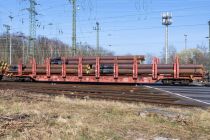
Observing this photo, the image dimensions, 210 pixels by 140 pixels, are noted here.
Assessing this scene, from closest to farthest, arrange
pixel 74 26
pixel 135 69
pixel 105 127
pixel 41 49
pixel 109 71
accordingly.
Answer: pixel 105 127 < pixel 135 69 < pixel 109 71 < pixel 74 26 < pixel 41 49

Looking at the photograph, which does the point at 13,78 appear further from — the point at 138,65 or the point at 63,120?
the point at 63,120

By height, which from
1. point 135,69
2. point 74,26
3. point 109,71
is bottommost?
point 109,71

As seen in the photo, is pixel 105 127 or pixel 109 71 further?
pixel 109 71

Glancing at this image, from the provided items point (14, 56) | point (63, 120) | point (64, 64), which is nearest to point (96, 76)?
point (64, 64)

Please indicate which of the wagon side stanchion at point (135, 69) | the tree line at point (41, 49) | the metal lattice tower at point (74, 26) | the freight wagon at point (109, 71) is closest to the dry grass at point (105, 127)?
the freight wagon at point (109, 71)

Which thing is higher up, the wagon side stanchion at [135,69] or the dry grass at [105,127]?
the wagon side stanchion at [135,69]

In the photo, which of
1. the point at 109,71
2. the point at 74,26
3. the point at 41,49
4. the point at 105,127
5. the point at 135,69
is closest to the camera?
the point at 105,127

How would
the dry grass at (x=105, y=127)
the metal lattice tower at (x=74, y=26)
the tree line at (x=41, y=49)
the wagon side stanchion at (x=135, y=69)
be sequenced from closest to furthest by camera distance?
the dry grass at (x=105, y=127)
the wagon side stanchion at (x=135, y=69)
the metal lattice tower at (x=74, y=26)
the tree line at (x=41, y=49)

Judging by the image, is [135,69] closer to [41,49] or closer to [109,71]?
[109,71]

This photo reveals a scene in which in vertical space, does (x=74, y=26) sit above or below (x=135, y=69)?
above

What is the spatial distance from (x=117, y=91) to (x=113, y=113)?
9.69 metres

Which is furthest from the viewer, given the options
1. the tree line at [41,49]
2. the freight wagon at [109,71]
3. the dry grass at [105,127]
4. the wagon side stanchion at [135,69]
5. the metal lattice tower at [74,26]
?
the tree line at [41,49]

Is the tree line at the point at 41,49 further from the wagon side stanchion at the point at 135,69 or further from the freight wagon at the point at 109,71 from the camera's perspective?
the wagon side stanchion at the point at 135,69

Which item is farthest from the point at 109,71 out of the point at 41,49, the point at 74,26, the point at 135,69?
the point at 41,49
